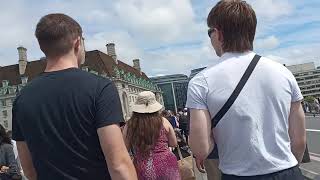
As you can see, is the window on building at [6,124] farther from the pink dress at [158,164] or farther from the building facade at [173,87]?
the pink dress at [158,164]

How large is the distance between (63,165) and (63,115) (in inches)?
10.7

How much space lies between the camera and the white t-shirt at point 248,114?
2926 mm

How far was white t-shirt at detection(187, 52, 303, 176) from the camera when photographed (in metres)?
2.93

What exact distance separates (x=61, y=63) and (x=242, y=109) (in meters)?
1.02

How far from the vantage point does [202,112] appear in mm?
2932

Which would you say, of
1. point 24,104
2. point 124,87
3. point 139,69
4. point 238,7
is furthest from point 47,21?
point 139,69

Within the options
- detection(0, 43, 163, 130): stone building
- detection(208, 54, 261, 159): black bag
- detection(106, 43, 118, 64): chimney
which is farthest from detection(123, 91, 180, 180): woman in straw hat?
detection(106, 43, 118, 64): chimney

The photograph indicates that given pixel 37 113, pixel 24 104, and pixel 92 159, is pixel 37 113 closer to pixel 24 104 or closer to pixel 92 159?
pixel 24 104

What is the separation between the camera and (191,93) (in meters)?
2.96

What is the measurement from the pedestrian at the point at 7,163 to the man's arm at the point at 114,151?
4789mm

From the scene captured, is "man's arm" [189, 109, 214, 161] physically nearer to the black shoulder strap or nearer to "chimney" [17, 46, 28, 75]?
the black shoulder strap

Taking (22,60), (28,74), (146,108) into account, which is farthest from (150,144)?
(22,60)

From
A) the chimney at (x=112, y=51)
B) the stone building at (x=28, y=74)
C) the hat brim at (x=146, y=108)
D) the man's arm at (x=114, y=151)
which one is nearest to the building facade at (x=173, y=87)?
the stone building at (x=28, y=74)

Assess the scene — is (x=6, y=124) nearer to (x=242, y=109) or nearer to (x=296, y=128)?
(x=296, y=128)
